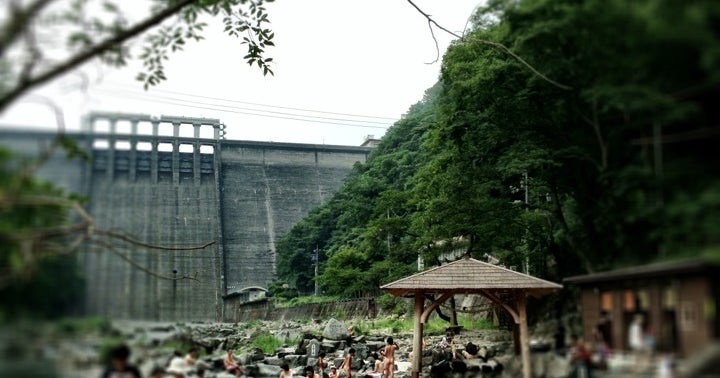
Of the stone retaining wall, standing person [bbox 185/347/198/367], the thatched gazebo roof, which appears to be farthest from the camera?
the stone retaining wall

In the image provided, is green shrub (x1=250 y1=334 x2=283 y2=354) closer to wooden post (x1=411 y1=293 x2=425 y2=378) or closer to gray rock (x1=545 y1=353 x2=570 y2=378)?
wooden post (x1=411 y1=293 x2=425 y2=378)

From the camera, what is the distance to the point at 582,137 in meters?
10.2

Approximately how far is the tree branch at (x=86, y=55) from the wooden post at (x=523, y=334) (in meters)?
6.29

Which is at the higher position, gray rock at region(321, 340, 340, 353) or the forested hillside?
the forested hillside

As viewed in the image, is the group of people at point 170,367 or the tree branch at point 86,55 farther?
the group of people at point 170,367

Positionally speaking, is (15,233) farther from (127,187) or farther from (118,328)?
(127,187)

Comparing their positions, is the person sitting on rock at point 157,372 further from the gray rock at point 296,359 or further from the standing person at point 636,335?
the gray rock at point 296,359

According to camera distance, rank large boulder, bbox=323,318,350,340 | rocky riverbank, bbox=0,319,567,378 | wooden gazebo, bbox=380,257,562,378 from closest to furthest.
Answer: rocky riverbank, bbox=0,319,567,378 < wooden gazebo, bbox=380,257,562,378 < large boulder, bbox=323,318,350,340

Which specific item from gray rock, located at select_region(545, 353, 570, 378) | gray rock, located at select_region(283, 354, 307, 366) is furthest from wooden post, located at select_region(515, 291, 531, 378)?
gray rock, located at select_region(283, 354, 307, 366)

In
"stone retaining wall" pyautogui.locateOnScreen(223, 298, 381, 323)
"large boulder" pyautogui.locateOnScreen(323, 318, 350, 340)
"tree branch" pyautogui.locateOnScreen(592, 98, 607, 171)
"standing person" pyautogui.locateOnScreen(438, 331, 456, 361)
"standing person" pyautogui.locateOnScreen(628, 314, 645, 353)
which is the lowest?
"stone retaining wall" pyautogui.locateOnScreen(223, 298, 381, 323)

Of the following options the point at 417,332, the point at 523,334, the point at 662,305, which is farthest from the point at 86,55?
the point at 417,332

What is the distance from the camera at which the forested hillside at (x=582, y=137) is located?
6.08 metres

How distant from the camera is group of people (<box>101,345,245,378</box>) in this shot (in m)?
7.43

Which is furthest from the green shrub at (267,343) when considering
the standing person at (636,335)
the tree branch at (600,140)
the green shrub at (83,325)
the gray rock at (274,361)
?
the standing person at (636,335)
